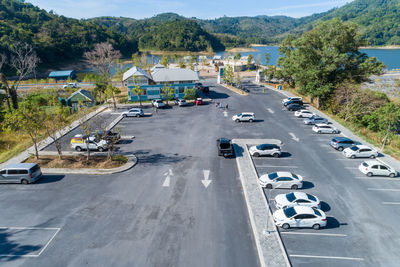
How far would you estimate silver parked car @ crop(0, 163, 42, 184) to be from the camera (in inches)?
1029

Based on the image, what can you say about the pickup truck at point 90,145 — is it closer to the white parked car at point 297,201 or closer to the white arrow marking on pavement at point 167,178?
the white arrow marking on pavement at point 167,178

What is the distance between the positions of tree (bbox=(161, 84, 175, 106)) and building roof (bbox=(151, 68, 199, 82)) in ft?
9.45

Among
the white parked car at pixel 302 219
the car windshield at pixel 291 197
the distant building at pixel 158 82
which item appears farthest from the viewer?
the distant building at pixel 158 82

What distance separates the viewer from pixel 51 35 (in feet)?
473

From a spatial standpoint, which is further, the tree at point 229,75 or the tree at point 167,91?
the tree at point 229,75

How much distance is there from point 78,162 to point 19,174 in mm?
6218

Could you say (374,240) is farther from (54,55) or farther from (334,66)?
(54,55)

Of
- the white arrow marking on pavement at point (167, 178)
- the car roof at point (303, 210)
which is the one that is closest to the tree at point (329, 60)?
the car roof at point (303, 210)

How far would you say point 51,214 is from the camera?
21.8 m

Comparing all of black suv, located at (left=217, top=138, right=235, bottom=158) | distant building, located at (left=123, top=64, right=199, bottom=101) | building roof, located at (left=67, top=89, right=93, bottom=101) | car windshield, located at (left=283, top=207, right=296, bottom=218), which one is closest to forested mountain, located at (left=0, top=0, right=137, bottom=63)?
building roof, located at (left=67, top=89, right=93, bottom=101)

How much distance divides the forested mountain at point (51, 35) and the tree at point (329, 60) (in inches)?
4844

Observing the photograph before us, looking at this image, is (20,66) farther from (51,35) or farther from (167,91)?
(51,35)

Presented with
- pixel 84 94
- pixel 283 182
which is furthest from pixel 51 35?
pixel 283 182

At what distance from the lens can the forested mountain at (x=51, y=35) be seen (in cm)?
12400
